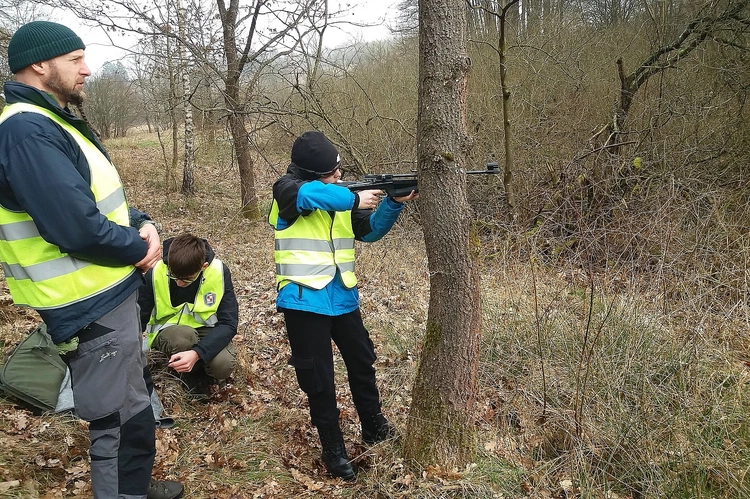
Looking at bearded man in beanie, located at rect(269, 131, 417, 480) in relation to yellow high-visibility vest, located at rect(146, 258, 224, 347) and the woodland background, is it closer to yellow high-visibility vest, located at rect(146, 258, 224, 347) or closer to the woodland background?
the woodland background

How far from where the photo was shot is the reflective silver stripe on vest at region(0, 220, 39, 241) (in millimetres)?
1975

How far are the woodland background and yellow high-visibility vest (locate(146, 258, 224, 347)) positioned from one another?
16.8 inches

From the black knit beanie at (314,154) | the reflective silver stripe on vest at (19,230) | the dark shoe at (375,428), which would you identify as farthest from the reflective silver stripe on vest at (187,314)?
the reflective silver stripe on vest at (19,230)

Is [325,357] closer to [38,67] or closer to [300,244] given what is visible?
[300,244]

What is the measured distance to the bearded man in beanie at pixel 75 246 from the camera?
6.12 feet

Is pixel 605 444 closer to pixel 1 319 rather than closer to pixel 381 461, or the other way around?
pixel 381 461

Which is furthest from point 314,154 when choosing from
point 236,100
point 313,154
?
point 236,100

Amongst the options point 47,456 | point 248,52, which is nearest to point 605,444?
point 47,456

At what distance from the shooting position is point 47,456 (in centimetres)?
270

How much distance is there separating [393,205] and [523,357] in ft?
5.63

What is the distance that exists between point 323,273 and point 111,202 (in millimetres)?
1141

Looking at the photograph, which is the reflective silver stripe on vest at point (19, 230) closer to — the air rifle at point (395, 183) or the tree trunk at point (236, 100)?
the air rifle at point (395, 183)

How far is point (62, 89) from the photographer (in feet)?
6.88

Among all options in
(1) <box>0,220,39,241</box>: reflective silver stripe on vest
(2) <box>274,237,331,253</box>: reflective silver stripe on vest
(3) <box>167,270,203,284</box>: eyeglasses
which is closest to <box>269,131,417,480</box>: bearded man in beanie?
(2) <box>274,237,331,253</box>: reflective silver stripe on vest
